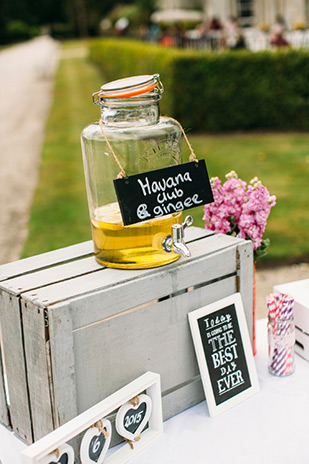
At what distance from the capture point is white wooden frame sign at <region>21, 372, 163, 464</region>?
1.01m

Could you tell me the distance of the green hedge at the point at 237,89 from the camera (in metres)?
8.82

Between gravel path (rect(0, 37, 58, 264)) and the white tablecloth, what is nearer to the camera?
the white tablecloth

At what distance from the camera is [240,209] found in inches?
57.3

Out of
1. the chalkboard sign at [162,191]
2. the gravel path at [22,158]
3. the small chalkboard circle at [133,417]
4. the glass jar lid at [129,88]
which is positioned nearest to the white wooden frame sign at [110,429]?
the small chalkboard circle at [133,417]

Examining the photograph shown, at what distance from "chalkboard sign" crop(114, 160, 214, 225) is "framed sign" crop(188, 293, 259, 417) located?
267mm

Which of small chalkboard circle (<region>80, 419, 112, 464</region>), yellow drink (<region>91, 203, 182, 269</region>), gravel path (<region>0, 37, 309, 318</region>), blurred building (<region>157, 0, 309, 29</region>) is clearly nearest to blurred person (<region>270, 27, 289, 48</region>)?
gravel path (<region>0, 37, 309, 318</region>)

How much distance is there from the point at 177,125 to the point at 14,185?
20.7ft

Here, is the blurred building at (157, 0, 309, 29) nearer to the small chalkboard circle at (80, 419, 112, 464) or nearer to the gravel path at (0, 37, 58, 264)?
the gravel path at (0, 37, 58, 264)

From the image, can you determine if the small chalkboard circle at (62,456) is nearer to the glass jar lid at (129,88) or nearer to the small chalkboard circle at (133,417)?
the small chalkboard circle at (133,417)

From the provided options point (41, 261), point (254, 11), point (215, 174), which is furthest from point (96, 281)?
point (254, 11)

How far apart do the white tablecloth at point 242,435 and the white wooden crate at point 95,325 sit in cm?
5

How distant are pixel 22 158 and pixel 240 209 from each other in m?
7.80

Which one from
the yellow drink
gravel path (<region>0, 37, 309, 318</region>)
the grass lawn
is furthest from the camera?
the grass lawn

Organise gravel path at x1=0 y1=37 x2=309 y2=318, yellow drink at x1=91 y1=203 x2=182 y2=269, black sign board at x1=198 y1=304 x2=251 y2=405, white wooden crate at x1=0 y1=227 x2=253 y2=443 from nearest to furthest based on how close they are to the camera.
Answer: white wooden crate at x1=0 y1=227 x2=253 y2=443 < yellow drink at x1=91 y1=203 x2=182 y2=269 < black sign board at x1=198 y1=304 x2=251 y2=405 < gravel path at x1=0 y1=37 x2=309 y2=318
